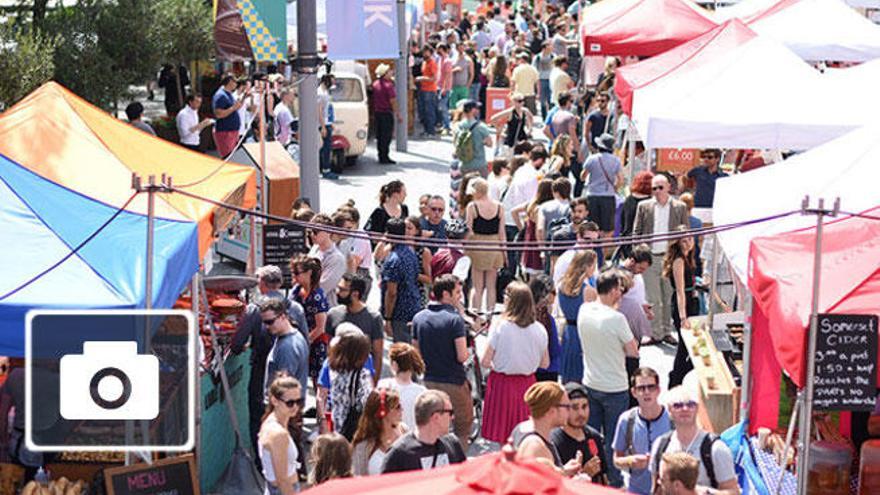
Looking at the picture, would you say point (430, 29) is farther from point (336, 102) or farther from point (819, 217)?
point (819, 217)

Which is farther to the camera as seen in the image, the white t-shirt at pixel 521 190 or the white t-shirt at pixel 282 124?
the white t-shirt at pixel 282 124

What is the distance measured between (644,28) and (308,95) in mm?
7407

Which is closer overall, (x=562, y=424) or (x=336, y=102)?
(x=562, y=424)

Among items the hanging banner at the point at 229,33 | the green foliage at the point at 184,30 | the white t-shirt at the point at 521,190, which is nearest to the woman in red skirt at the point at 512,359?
the white t-shirt at the point at 521,190

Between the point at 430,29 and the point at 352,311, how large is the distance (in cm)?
2495

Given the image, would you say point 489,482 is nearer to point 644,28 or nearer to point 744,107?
point 744,107

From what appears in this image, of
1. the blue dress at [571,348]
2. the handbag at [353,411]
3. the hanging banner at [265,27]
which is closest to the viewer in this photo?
the handbag at [353,411]

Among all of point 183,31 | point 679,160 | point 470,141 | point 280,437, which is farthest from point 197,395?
point 183,31

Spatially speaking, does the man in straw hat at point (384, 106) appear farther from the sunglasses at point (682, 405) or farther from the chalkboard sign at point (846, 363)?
the chalkboard sign at point (846, 363)

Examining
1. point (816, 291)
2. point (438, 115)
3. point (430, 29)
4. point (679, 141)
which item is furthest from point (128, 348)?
point (430, 29)

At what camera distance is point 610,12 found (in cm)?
2062

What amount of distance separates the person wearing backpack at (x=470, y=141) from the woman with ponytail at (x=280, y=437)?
9.05m

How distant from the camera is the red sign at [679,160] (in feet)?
55.6

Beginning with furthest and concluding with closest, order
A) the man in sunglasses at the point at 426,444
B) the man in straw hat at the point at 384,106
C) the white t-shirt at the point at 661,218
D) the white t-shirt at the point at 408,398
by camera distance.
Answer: the man in straw hat at the point at 384,106 < the white t-shirt at the point at 661,218 < the white t-shirt at the point at 408,398 < the man in sunglasses at the point at 426,444
